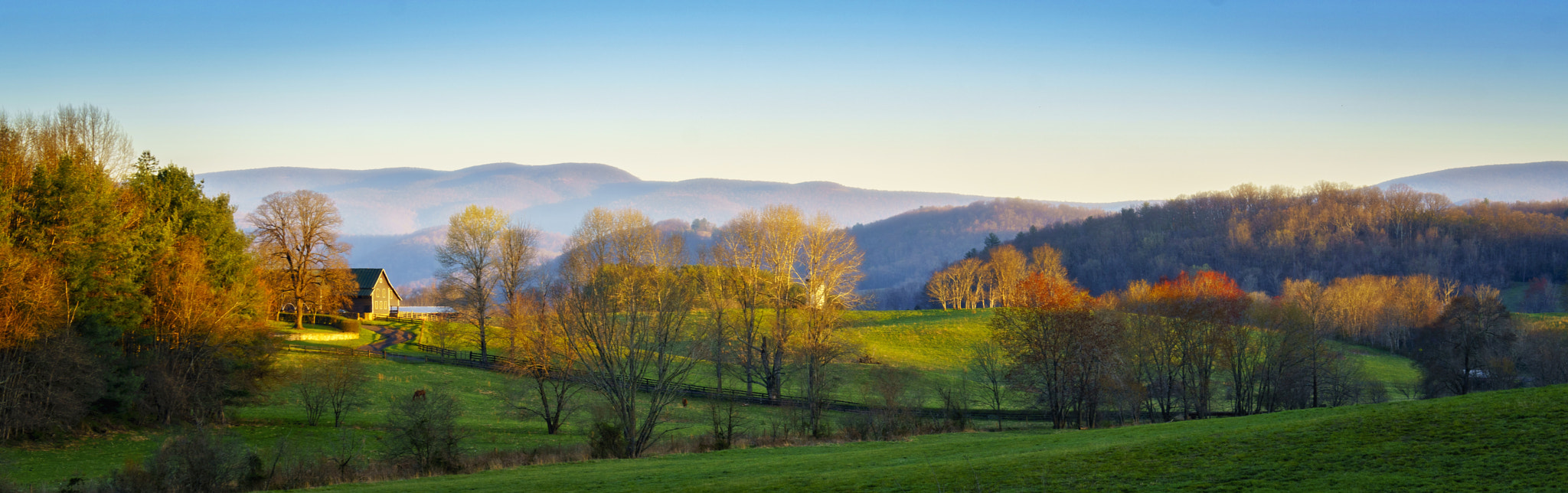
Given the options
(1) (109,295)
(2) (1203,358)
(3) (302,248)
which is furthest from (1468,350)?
(3) (302,248)

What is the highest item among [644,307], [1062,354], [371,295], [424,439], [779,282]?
[779,282]

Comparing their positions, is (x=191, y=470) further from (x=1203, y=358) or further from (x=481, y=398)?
(x=1203, y=358)

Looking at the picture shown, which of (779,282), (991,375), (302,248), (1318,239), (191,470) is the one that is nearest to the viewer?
(191,470)

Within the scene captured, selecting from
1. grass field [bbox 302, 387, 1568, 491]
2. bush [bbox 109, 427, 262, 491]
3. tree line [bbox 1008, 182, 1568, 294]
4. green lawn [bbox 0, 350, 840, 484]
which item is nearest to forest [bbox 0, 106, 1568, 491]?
bush [bbox 109, 427, 262, 491]

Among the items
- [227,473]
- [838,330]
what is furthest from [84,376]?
[838,330]

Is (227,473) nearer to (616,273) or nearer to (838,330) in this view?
(616,273)

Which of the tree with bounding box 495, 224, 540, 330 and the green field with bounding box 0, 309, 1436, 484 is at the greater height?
the tree with bounding box 495, 224, 540, 330

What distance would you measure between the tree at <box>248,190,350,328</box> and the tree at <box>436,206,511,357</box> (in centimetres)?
912

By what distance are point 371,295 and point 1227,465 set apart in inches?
2895

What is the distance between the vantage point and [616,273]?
40844 mm

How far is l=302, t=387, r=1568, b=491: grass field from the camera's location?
41.2 ft

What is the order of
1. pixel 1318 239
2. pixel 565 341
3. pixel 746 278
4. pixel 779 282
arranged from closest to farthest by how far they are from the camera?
pixel 565 341 < pixel 779 282 < pixel 746 278 < pixel 1318 239

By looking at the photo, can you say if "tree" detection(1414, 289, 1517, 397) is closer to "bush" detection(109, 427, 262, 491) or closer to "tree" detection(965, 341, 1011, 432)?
"tree" detection(965, 341, 1011, 432)

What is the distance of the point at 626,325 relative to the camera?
110ft
